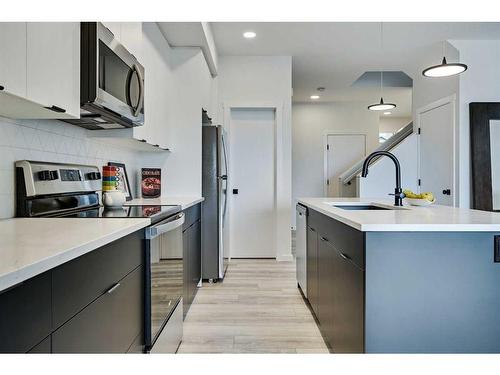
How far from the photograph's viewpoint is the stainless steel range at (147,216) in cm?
167

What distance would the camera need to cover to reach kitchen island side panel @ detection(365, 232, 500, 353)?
1.49m

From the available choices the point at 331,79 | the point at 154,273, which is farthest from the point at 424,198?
the point at 331,79

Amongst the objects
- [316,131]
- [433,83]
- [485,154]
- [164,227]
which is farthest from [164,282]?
[316,131]

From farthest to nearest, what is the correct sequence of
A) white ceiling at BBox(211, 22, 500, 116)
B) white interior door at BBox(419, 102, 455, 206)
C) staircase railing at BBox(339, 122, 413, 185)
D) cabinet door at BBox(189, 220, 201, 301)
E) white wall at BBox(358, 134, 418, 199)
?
staircase railing at BBox(339, 122, 413, 185) → white wall at BBox(358, 134, 418, 199) → white interior door at BBox(419, 102, 455, 206) → white ceiling at BBox(211, 22, 500, 116) → cabinet door at BBox(189, 220, 201, 301)

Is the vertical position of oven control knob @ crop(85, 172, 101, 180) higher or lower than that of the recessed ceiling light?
lower

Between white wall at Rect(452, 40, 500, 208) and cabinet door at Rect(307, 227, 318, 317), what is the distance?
2.56 meters

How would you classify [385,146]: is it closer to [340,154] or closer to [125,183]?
[340,154]

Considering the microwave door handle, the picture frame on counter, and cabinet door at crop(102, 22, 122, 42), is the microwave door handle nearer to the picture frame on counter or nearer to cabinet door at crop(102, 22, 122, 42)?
cabinet door at crop(102, 22, 122, 42)

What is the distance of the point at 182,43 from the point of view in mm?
3496

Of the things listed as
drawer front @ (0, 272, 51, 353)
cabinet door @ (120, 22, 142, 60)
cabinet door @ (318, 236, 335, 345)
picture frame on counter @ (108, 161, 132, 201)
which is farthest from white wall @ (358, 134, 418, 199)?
drawer front @ (0, 272, 51, 353)

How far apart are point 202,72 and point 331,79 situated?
2995 mm

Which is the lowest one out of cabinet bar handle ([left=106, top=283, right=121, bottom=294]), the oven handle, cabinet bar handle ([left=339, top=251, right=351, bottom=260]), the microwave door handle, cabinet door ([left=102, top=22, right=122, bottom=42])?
cabinet bar handle ([left=106, top=283, right=121, bottom=294])

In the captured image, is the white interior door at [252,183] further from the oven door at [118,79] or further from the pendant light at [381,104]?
the oven door at [118,79]
